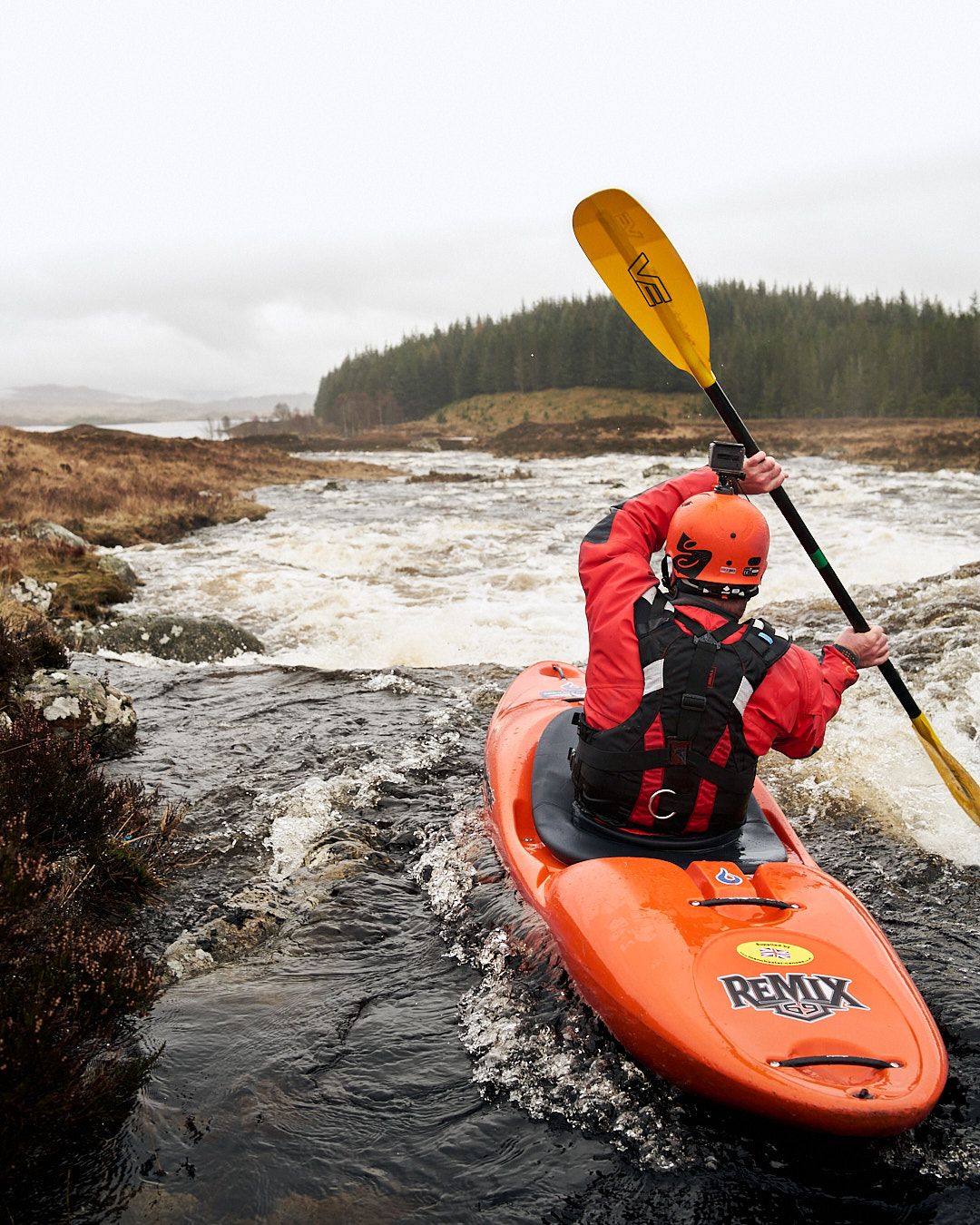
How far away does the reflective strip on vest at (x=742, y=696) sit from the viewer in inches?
113

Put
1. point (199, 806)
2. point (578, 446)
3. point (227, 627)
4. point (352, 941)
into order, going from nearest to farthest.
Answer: point (352, 941) < point (199, 806) < point (227, 627) < point (578, 446)

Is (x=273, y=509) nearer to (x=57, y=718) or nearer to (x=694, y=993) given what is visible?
(x=57, y=718)

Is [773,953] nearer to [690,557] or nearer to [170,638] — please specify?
[690,557]

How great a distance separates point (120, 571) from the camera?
1073 centimetres

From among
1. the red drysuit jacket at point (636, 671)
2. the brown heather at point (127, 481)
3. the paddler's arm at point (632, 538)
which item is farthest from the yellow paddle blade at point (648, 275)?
the brown heather at point (127, 481)

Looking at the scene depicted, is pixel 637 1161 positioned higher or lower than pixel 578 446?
lower

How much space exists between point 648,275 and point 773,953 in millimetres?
3219

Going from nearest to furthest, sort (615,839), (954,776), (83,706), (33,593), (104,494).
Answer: (615,839) → (954,776) → (83,706) → (33,593) → (104,494)

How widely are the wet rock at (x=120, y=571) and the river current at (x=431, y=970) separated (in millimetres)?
3036

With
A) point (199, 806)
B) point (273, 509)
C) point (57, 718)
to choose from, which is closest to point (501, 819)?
point (199, 806)

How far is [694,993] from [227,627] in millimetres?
6559

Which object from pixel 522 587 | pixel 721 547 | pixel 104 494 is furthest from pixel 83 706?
pixel 104 494

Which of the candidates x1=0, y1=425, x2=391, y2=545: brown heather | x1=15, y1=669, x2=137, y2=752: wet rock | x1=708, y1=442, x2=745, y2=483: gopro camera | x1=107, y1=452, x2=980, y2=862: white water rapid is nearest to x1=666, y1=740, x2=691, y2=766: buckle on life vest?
x1=708, y1=442, x2=745, y2=483: gopro camera

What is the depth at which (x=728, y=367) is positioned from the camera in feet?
191
